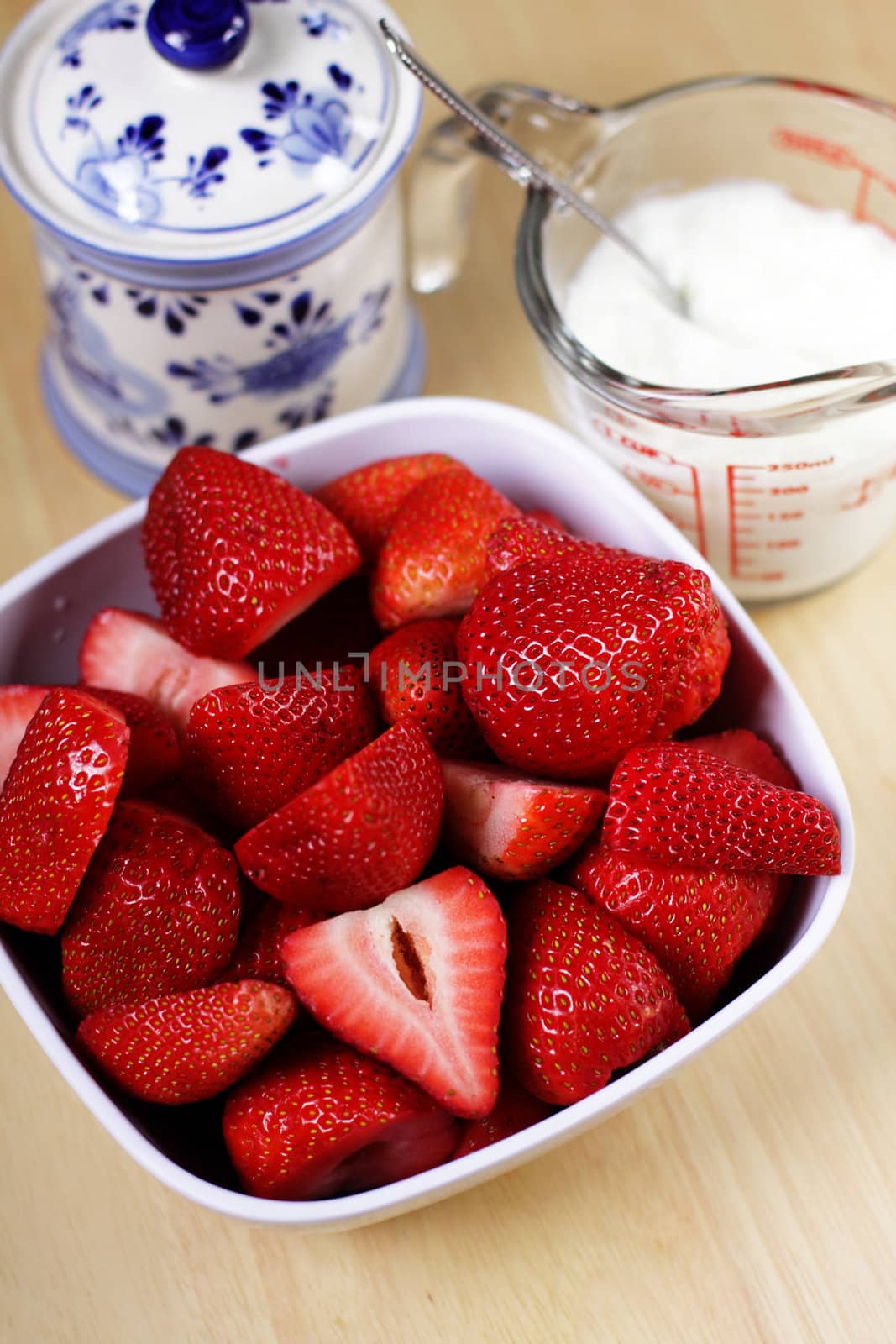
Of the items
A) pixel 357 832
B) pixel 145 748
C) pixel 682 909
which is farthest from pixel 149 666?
pixel 682 909

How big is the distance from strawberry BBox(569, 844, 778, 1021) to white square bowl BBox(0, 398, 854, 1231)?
0.03 meters

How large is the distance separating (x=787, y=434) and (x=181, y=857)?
368mm

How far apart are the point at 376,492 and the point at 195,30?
0.25 m

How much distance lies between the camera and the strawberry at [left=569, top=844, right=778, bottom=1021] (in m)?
0.62

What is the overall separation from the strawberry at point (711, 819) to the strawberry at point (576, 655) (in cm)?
3

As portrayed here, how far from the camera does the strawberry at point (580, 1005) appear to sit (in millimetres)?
591

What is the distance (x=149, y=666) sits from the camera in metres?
0.73

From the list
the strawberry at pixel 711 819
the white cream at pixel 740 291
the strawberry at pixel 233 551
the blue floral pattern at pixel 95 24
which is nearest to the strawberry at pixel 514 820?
the strawberry at pixel 711 819

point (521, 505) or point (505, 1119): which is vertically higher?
point (521, 505)

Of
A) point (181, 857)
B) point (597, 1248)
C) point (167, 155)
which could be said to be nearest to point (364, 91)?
point (167, 155)

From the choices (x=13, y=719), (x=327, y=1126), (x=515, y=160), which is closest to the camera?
(x=327, y=1126)

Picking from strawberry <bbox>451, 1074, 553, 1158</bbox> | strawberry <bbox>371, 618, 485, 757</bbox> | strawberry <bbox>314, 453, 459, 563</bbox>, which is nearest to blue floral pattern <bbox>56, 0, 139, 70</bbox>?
strawberry <bbox>314, 453, 459, 563</bbox>

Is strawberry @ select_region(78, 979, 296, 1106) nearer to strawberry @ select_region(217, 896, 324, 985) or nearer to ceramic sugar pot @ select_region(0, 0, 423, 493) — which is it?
strawberry @ select_region(217, 896, 324, 985)

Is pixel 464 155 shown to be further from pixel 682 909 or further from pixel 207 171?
pixel 682 909
